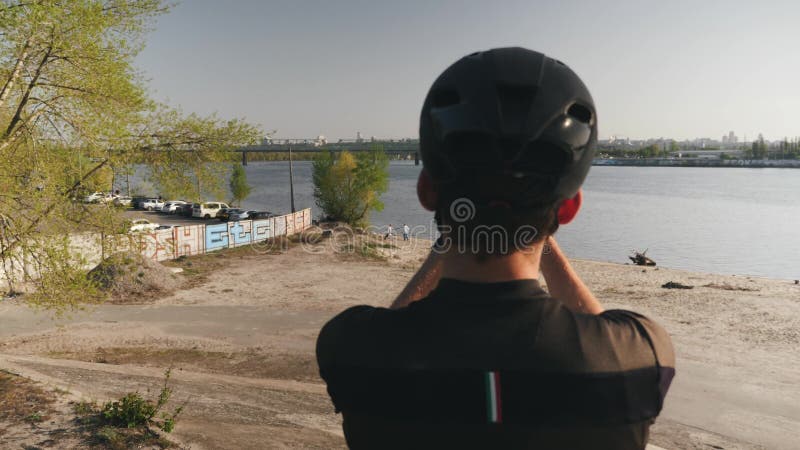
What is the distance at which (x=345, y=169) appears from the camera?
54625 mm

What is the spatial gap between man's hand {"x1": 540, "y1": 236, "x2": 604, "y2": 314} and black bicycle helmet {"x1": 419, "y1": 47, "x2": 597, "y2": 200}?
285 mm

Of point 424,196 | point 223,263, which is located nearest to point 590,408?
point 424,196

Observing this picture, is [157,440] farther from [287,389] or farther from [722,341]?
[722,341]

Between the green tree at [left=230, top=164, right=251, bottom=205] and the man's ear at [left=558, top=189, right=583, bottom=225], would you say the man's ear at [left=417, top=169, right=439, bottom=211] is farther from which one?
the green tree at [left=230, top=164, right=251, bottom=205]

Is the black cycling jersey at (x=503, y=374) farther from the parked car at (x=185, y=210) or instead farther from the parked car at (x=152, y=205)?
the parked car at (x=152, y=205)

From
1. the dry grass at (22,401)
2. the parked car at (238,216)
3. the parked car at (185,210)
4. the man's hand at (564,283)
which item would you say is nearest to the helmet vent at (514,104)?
the man's hand at (564,283)

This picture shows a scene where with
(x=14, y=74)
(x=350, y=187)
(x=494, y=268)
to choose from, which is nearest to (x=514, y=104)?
(x=494, y=268)

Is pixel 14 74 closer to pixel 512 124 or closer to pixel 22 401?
pixel 22 401

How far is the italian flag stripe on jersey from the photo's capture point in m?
1.34

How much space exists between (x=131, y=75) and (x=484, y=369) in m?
12.0

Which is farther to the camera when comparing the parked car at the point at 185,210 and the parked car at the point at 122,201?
the parked car at the point at 185,210

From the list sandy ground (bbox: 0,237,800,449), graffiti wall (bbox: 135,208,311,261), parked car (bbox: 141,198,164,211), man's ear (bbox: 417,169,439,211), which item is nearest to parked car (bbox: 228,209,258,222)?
graffiti wall (bbox: 135,208,311,261)

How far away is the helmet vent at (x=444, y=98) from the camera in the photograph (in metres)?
1.69

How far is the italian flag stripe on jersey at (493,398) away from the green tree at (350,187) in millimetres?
52435
